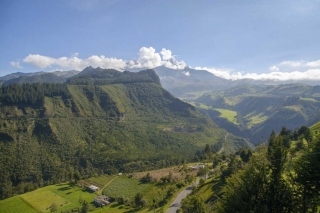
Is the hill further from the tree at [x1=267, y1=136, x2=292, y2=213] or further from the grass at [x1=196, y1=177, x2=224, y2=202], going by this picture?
the tree at [x1=267, y1=136, x2=292, y2=213]

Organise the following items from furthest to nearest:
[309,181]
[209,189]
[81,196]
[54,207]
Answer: [81,196]
[54,207]
[209,189]
[309,181]

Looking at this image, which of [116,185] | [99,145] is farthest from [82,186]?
[99,145]

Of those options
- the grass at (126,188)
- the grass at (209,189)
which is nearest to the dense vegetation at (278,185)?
the grass at (209,189)

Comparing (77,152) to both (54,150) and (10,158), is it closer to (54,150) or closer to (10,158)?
(54,150)

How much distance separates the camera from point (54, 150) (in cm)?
14075

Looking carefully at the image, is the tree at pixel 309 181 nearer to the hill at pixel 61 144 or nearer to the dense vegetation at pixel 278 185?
the dense vegetation at pixel 278 185

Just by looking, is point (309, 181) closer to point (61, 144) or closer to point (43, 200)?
point (43, 200)

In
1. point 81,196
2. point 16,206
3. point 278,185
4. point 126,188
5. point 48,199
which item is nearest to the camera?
point 278,185

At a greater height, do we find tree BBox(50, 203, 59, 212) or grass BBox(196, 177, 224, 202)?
grass BBox(196, 177, 224, 202)

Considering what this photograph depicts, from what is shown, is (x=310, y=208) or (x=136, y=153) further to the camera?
(x=136, y=153)

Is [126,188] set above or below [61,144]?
below

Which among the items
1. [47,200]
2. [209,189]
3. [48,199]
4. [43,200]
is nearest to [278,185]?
[209,189]

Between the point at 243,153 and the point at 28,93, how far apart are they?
166633 mm

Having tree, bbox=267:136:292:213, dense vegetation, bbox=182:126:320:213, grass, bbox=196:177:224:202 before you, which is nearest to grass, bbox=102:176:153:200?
grass, bbox=196:177:224:202
